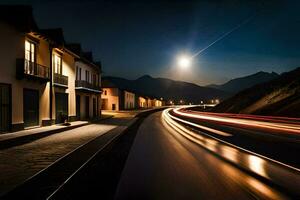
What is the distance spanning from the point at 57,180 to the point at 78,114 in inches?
1142

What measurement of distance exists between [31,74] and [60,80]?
6.81 meters

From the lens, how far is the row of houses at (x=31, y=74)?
19.5 meters

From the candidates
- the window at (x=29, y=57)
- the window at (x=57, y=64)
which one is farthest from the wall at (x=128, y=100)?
the window at (x=29, y=57)

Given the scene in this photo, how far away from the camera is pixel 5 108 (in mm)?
19344

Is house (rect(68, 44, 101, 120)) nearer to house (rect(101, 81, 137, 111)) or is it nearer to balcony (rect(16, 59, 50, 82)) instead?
balcony (rect(16, 59, 50, 82))

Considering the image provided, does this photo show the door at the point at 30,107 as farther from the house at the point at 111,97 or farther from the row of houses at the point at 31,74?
the house at the point at 111,97

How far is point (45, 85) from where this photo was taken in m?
25.5

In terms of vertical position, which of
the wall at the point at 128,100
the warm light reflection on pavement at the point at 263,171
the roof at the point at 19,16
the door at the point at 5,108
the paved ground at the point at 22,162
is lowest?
the warm light reflection on pavement at the point at 263,171

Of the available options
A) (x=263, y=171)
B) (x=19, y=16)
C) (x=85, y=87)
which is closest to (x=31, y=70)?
(x=19, y=16)

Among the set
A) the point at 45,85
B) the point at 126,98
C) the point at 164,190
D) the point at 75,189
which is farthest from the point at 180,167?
the point at 126,98

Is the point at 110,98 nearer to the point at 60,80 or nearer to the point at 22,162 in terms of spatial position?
the point at 60,80

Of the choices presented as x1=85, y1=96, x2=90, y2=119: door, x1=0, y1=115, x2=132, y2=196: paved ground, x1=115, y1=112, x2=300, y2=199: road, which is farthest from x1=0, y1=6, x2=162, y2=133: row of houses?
x1=115, y1=112, x2=300, y2=199: road

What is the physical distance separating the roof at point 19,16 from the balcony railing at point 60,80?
23.4ft

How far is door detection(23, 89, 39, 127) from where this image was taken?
21812mm
